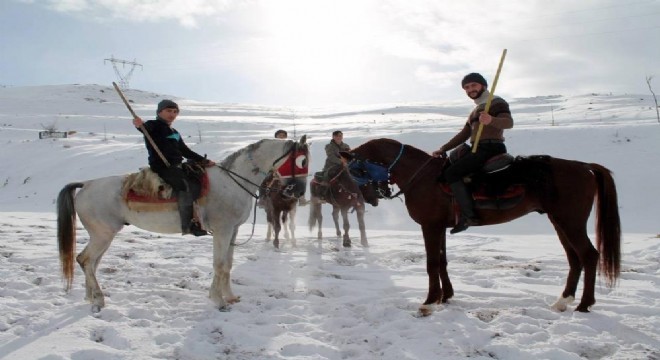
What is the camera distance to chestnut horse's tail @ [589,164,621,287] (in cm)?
535

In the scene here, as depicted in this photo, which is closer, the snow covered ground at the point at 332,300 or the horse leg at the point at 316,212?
the snow covered ground at the point at 332,300

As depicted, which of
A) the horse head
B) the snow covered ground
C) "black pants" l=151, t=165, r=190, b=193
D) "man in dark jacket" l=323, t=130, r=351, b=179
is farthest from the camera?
"man in dark jacket" l=323, t=130, r=351, b=179

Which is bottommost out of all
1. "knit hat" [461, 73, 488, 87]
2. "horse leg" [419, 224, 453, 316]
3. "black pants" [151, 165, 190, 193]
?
"horse leg" [419, 224, 453, 316]

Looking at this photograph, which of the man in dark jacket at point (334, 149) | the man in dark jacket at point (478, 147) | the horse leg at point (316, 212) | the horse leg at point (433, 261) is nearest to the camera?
the man in dark jacket at point (478, 147)

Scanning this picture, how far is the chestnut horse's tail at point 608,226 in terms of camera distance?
17.5 feet

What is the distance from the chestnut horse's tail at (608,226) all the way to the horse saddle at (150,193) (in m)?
4.83

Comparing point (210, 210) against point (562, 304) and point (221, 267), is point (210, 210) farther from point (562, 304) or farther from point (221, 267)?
point (562, 304)

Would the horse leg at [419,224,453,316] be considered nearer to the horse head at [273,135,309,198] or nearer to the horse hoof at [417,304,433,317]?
the horse hoof at [417,304,433,317]

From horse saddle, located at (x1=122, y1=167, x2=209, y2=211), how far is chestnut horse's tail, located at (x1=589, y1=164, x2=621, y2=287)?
15.8 feet

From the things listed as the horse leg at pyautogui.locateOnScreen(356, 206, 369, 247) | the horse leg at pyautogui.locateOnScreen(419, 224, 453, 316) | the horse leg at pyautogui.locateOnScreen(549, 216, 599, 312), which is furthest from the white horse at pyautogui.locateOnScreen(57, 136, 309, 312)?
the horse leg at pyautogui.locateOnScreen(356, 206, 369, 247)

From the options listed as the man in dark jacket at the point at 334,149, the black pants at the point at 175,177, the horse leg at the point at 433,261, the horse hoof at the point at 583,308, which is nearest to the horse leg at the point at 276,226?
the man in dark jacket at the point at 334,149

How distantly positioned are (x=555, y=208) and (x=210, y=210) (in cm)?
419

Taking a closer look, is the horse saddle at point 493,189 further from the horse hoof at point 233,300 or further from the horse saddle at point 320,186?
the horse saddle at point 320,186

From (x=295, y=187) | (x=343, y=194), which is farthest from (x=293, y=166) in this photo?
(x=343, y=194)
